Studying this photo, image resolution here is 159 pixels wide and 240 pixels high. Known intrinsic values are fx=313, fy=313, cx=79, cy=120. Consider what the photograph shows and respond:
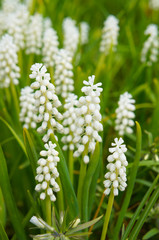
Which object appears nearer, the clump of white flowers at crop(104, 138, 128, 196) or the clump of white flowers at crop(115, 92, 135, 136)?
the clump of white flowers at crop(104, 138, 128, 196)

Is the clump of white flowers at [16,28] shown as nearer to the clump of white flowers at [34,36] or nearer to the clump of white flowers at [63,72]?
the clump of white flowers at [34,36]

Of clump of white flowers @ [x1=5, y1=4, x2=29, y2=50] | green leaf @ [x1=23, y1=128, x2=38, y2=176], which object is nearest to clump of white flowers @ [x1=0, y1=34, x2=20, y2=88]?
clump of white flowers @ [x1=5, y1=4, x2=29, y2=50]

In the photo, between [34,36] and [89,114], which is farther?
[34,36]

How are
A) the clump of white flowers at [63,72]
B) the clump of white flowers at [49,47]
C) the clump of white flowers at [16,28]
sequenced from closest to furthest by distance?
the clump of white flowers at [63,72] < the clump of white flowers at [49,47] < the clump of white flowers at [16,28]

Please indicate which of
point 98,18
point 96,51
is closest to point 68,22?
point 96,51

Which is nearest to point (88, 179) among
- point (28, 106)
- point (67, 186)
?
point (67, 186)

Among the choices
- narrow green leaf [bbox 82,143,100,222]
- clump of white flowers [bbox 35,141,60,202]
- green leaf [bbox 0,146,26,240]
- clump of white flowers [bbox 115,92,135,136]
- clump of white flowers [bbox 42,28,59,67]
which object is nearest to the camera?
clump of white flowers [bbox 35,141,60,202]

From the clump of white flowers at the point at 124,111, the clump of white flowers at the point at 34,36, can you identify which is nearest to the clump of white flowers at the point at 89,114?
the clump of white flowers at the point at 124,111

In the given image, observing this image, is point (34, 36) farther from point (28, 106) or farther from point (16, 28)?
point (28, 106)

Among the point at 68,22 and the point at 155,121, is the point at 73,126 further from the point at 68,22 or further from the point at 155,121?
the point at 68,22

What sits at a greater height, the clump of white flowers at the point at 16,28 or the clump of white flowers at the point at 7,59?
the clump of white flowers at the point at 16,28

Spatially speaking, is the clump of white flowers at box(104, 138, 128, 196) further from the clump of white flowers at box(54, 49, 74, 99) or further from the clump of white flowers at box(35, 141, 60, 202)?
the clump of white flowers at box(54, 49, 74, 99)
